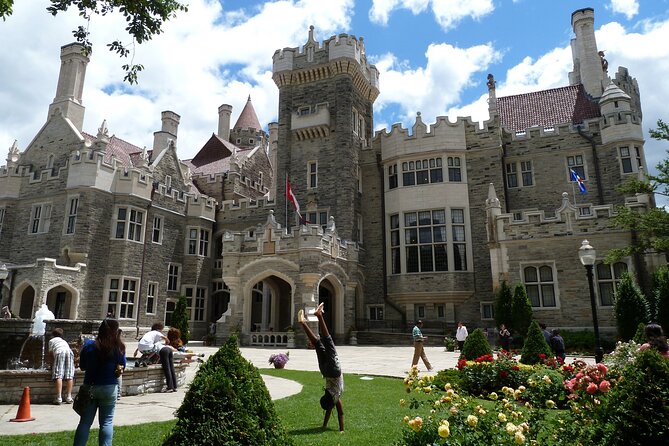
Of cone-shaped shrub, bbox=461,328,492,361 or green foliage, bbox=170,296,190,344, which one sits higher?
green foliage, bbox=170,296,190,344

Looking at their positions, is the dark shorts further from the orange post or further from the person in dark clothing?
the person in dark clothing

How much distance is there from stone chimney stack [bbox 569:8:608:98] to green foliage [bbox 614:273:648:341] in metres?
16.0

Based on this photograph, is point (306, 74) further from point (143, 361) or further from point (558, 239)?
point (143, 361)

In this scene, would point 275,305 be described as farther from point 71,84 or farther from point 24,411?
point 24,411

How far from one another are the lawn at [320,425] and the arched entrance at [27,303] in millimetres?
20981

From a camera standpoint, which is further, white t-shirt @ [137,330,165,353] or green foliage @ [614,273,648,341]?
green foliage @ [614,273,648,341]

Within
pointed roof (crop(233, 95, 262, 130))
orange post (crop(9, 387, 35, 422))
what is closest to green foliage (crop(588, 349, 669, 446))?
orange post (crop(9, 387, 35, 422))

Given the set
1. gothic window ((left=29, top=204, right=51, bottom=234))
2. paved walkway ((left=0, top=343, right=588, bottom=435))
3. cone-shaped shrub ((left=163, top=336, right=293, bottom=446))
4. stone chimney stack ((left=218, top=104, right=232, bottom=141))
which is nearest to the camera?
cone-shaped shrub ((left=163, top=336, right=293, bottom=446))

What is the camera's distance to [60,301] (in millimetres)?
25828

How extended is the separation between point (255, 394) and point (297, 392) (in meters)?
6.00

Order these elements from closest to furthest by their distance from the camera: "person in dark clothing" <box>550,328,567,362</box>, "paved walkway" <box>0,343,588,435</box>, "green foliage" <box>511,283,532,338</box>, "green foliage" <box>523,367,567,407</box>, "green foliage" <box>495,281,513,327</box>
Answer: "paved walkway" <box>0,343,588,435</box> → "green foliage" <box>523,367,567,407</box> → "person in dark clothing" <box>550,328,567,362</box> → "green foliage" <box>511,283,532,338</box> → "green foliage" <box>495,281,513,327</box>

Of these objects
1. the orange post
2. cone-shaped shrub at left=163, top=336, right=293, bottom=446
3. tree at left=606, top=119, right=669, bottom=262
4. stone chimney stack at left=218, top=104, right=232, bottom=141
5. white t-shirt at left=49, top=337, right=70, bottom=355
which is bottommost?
the orange post

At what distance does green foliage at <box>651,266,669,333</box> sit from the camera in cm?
1788

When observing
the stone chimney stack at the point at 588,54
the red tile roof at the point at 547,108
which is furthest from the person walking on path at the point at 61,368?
the stone chimney stack at the point at 588,54
